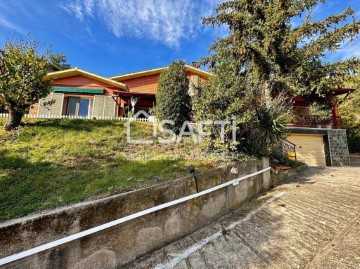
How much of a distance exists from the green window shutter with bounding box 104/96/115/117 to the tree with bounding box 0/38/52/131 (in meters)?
8.59

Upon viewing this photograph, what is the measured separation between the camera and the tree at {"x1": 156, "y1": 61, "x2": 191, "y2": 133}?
8352 millimetres

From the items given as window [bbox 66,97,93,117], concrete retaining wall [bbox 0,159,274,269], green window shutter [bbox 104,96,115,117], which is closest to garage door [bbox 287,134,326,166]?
concrete retaining wall [bbox 0,159,274,269]

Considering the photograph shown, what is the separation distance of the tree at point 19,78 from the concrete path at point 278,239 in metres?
7.17

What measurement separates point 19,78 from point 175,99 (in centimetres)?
558

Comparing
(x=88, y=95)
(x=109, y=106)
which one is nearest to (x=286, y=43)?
(x=109, y=106)

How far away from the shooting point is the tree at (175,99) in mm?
8352

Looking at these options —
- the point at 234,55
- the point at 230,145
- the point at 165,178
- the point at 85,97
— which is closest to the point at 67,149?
the point at 165,178

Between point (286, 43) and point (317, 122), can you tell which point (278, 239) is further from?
point (317, 122)

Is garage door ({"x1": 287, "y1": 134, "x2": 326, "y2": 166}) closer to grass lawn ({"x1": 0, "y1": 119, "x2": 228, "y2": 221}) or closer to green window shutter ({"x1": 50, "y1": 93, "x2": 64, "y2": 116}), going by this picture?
grass lawn ({"x1": 0, "y1": 119, "x2": 228, "y2": 221})

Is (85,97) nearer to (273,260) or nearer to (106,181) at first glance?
(106,181)

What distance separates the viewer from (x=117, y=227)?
10.5 ft

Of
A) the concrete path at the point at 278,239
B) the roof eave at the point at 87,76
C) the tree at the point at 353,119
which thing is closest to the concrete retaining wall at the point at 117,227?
the concrete path at the point at 278,239

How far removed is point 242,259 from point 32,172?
4822mm

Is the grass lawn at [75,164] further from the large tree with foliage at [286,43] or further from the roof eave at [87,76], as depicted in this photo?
the roof eave at [87,76]
